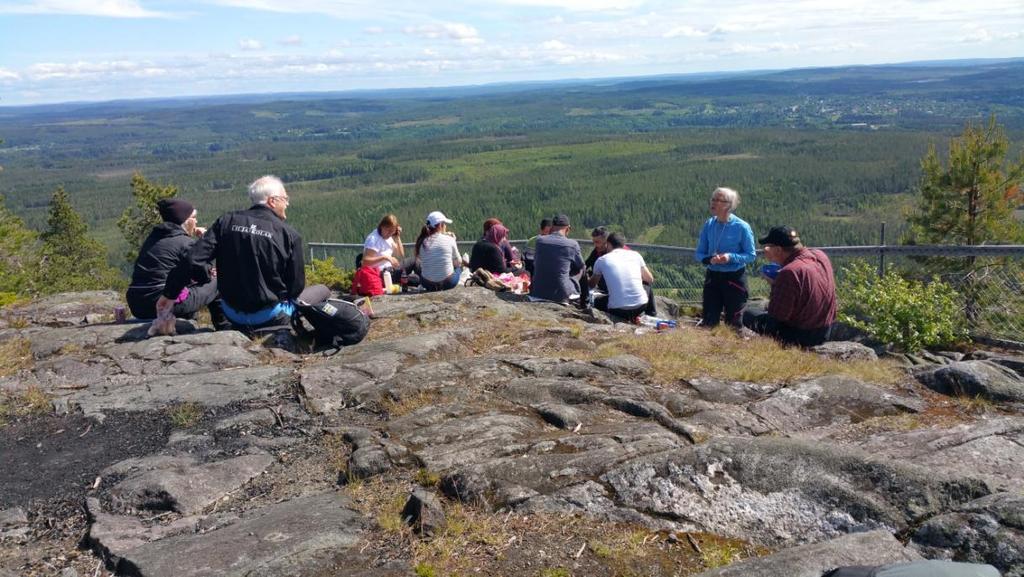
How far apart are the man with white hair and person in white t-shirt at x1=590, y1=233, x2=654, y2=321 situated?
340 cm

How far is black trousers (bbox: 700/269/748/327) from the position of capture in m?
8.59

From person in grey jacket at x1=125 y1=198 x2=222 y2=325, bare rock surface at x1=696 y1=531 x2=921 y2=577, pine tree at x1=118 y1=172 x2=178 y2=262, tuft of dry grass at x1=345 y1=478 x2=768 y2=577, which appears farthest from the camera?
pine tree at x1=118 y1=172 x2=178 y2=262

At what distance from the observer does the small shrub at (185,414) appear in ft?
18.1

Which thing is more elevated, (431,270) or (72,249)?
(431,270)

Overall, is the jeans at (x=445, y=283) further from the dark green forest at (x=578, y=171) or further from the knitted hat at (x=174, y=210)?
the dark green forest at (x=578, y=171)

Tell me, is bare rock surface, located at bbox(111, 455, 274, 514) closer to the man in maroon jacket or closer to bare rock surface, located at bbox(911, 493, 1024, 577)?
bare rock surface, located at bbox(911, 493, 1024, 577)

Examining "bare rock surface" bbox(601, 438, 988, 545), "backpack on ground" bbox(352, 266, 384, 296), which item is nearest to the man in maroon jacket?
"bare rock surface" bbox(601, 438, 988, 545)

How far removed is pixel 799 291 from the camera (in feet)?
23.7

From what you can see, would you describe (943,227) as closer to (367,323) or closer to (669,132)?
(367,323)

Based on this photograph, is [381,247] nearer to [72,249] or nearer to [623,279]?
[623,279]

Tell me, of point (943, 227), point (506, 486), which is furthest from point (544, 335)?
point (943, 227)

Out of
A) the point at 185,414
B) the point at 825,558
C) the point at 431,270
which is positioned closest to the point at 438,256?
the point at 431,270

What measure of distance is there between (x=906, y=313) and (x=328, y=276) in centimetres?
943

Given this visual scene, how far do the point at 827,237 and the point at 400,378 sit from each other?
6083 cm
